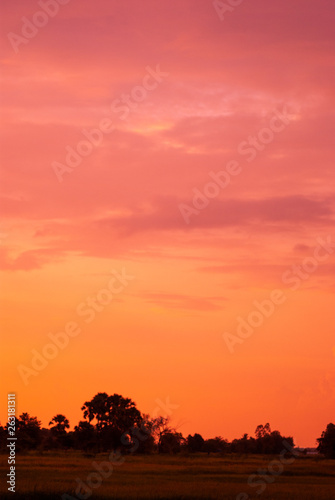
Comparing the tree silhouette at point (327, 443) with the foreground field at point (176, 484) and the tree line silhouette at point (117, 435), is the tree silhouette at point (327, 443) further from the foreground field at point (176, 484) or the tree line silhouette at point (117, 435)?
the foreground field at point (176, 484)

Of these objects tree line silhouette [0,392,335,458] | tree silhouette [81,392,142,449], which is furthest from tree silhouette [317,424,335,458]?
tree silhouette [81,392,142,449]

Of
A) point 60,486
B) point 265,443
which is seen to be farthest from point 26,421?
point 60,486

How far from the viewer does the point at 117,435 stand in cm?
10712

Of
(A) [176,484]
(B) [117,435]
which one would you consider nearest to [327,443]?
(B) [117,435]

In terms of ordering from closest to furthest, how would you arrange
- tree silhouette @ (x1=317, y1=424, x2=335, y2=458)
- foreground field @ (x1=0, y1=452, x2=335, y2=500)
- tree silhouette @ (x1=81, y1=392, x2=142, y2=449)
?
foreground field @ (x1=0, y1=452, x2=335, y2=500)
tree silhouette @ (x1=317, y1=424, x2=335, y2=458)
tree silhouette @ (x1=81, y1=392, x2=142, y2=449)

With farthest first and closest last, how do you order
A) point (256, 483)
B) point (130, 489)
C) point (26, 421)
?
point (26, 421), point (256, 483), point (130, 489)

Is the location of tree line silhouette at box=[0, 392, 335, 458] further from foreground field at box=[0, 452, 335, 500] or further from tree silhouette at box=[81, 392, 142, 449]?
foreground field at box=[0, 452, 335, 500]

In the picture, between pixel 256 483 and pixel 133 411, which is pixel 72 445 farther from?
pixel 256 483

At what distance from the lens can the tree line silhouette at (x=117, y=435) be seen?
94.0 m

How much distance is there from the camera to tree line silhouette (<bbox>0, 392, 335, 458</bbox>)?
9400cm

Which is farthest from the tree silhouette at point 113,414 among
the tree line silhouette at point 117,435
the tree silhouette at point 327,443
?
the tree silhouette at point 327,443

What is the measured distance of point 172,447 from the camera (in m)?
107

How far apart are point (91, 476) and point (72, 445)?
6357cm

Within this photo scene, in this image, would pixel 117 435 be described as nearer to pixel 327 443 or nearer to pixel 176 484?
pixel 327 443
